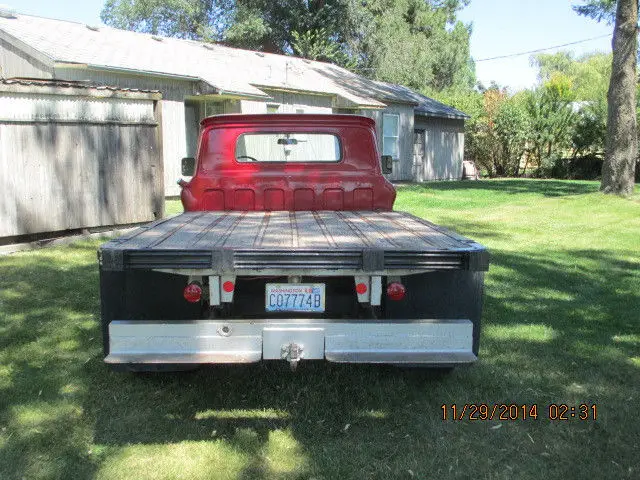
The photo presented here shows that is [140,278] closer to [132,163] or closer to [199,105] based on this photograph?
[132,163]

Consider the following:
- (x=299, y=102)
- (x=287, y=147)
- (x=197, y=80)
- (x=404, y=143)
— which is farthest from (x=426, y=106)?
(x=287, y=147)

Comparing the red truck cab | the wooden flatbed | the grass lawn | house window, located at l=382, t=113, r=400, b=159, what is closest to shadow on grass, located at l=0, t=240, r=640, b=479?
the grass lawn

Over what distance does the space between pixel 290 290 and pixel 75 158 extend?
6.58 metres

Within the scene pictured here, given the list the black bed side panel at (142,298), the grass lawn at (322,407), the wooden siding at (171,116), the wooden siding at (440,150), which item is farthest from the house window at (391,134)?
the black bed side panel at (142,298)

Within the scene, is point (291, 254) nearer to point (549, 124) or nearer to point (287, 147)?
point (287, 147)

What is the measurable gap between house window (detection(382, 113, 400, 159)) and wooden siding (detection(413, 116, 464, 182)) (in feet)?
6.38

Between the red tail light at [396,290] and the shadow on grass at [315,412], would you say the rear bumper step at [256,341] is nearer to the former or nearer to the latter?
the red tail light at [396,290]

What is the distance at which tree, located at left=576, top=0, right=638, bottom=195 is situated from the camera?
48.4 feet

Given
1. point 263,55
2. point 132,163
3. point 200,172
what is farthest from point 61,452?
point 263,55

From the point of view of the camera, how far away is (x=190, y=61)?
17.5 m

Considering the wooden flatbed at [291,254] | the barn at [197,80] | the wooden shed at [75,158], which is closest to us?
the wooden flatbed at [291,254]

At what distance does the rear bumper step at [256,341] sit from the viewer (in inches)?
124
